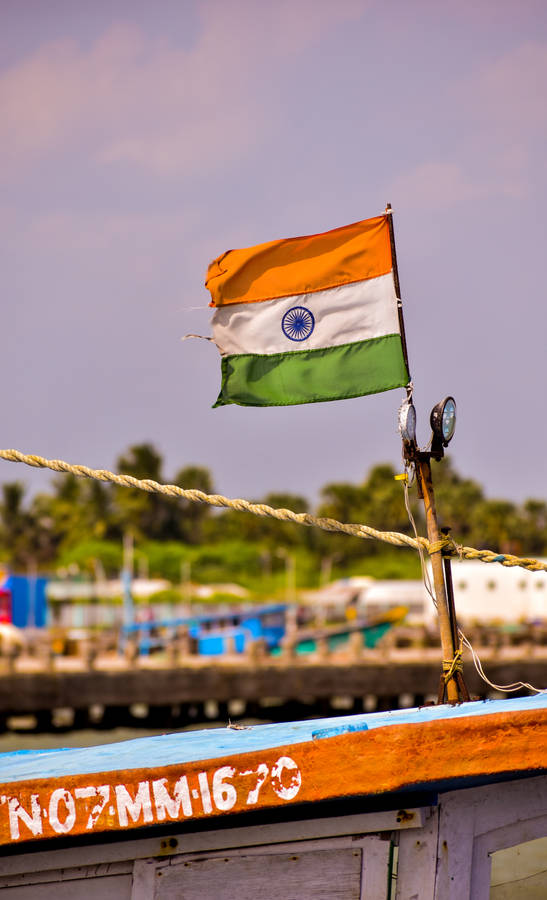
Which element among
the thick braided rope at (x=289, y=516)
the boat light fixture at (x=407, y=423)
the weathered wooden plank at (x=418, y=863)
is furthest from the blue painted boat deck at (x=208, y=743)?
the boat light fixture at (x=407, y=423)

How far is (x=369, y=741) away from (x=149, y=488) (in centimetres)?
246

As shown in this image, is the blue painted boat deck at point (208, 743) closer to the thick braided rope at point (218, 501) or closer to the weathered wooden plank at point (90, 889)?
the weathered wooden plank at point (90, 889)

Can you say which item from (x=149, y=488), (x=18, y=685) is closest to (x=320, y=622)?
(x=18, y=685)

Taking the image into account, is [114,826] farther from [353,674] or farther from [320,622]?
[320,622]

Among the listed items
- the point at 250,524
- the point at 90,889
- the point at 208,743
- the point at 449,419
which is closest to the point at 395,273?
the point at 449,419

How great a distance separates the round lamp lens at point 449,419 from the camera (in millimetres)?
5684

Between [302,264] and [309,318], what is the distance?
1.09 feet

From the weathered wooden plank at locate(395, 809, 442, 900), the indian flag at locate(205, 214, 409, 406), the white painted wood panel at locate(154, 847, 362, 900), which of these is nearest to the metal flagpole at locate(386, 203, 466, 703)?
the indian flag at locate(205, 214, 409, 406)

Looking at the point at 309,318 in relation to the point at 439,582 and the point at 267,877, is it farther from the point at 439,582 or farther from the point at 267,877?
the point at 267,877

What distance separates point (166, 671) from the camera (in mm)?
27703

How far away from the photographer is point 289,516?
589 centimetres

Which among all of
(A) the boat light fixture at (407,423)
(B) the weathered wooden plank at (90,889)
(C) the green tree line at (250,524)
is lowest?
(B) the weathered wooden plank at (90,889)

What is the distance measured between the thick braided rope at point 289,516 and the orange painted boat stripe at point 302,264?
1.27m

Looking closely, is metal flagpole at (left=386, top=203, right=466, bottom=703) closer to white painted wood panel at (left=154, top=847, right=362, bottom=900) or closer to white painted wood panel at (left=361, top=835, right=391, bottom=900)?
white painted wood panel at (left=361, top=835, right=391, bottom=900)
